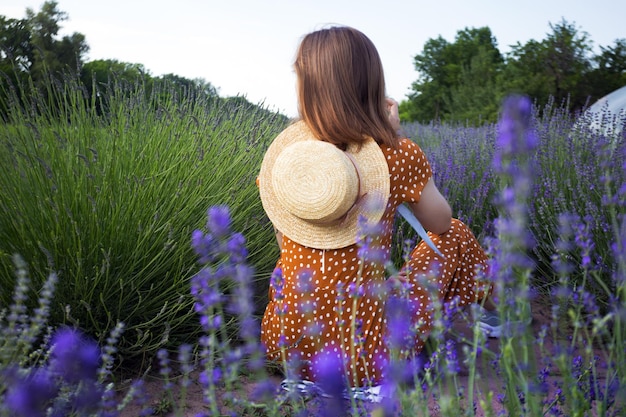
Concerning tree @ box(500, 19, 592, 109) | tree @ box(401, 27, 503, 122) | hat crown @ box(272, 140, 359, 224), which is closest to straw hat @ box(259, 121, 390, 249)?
hat crown @ box(272, 140, 359, 224)

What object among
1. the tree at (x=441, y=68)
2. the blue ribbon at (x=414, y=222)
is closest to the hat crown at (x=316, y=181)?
the blue ribbon at (x=414, y=222)

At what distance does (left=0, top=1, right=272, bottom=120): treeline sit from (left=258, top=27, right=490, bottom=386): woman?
3.24 ft

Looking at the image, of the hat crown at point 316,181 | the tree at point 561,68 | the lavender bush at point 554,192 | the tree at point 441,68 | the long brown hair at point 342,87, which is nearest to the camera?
the hat crown at point 316,181

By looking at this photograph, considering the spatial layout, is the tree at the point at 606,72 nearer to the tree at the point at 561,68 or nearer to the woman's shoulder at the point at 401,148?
the tree at the point at 561,68

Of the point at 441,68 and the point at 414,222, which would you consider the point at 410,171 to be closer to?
the point at 414,222

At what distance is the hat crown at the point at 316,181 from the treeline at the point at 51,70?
0.99 m

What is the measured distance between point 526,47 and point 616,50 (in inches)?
79.2

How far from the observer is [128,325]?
8.39 feet

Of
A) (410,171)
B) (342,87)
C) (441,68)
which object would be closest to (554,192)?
(410,171)

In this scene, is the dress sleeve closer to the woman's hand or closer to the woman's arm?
the woman's arm

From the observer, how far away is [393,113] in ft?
8.24

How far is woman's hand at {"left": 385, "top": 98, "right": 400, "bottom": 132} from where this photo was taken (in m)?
2.47

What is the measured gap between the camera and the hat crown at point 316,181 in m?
2.15

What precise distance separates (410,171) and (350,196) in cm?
30
